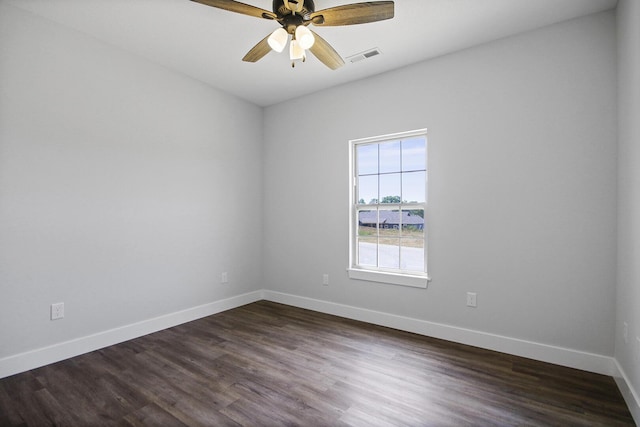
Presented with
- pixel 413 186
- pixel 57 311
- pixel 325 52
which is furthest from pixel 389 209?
pixel 57 311

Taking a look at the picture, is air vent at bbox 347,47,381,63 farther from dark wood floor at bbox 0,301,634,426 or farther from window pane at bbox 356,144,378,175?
dark wood floor at bbox 0,301,634,426

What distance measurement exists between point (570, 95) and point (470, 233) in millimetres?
1350

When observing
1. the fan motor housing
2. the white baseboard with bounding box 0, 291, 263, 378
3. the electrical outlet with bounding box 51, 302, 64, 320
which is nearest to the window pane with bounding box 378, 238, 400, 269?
the white baseboard with bounding box 0, 291, 263, 378

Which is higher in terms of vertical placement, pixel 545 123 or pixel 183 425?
pixel 545 123

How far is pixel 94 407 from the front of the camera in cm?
194

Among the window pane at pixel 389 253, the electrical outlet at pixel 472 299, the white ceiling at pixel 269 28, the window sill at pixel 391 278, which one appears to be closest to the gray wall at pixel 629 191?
the white ceiling at pixel 269 28

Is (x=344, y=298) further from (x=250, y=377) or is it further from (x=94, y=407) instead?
(x=94, y=407)

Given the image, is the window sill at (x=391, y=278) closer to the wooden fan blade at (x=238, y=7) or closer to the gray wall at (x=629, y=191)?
the gray wall at (x=629, y=191)

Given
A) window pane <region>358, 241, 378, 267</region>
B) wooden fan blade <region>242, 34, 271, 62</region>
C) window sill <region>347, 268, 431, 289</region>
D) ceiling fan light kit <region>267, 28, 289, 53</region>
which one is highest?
wooden fan blade <region>242, 34, 271, 62</region>

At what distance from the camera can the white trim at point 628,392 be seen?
1781 millimetres

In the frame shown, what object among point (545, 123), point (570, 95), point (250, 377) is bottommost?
point (250, 377)

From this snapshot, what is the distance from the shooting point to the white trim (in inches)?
70.1

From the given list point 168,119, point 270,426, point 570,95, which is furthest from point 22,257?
point 570,95

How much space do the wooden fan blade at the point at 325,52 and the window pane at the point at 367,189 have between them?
1.41 m
